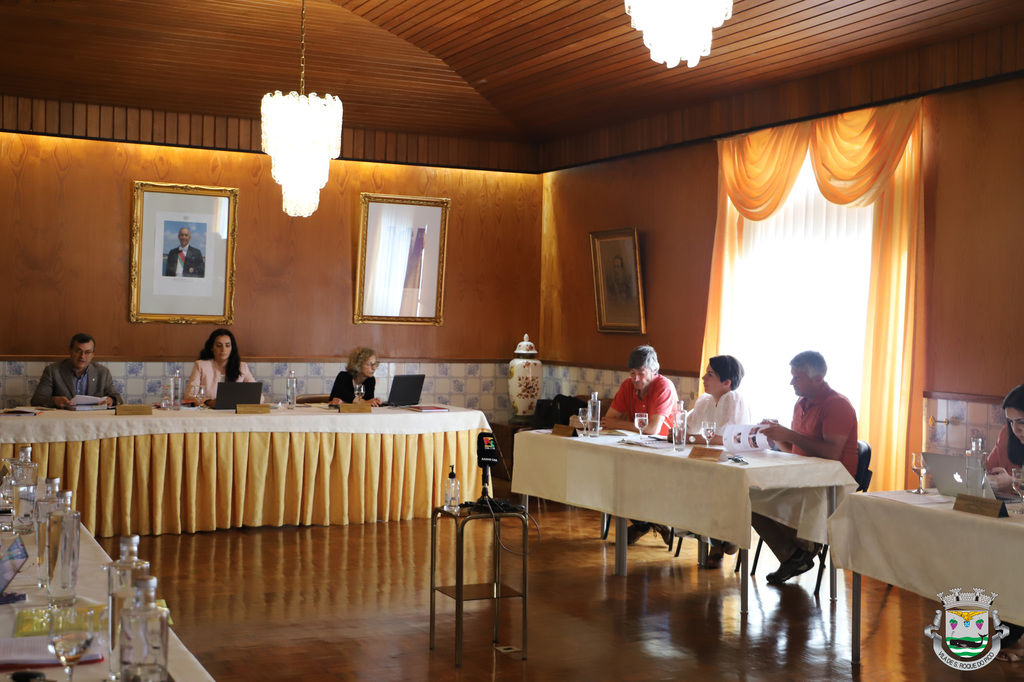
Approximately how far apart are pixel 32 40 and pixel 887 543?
273 inches

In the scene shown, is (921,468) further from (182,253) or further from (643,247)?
(182,253)

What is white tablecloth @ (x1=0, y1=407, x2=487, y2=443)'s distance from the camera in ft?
22.6

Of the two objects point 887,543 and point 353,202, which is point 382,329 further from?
point 887,543

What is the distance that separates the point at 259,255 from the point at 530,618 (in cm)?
562

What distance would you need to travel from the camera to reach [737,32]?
676 centimetres

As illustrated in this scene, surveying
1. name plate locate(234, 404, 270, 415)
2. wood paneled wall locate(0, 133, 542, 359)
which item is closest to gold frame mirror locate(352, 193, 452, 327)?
wood paneled wall locate(0, 133, 542, 359)

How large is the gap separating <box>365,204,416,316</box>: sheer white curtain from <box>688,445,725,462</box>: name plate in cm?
518

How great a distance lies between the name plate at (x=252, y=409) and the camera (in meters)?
7.57

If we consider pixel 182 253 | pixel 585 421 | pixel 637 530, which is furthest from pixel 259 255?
pixel 637 530

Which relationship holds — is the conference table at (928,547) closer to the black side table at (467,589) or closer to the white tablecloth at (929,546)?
the white tablecloth at (929,546)

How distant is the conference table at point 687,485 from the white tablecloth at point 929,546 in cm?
77

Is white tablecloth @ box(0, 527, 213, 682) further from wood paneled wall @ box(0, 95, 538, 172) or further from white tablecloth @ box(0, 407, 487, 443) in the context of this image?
wood paneled wall @ box(0, 95, 538, 172)

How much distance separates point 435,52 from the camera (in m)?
8.43

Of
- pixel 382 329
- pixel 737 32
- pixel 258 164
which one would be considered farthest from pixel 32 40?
pixel 737 32
